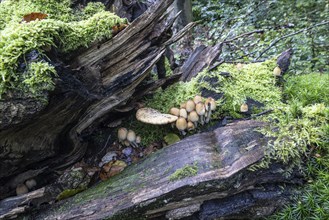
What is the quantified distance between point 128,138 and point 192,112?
2.66 feet

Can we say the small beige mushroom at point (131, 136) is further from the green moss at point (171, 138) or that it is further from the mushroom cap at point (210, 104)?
the mushroom cap at point (210, 104)

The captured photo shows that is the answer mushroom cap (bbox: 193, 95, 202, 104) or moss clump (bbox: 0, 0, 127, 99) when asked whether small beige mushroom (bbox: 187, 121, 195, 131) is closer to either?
mushroom cap (bbox: 193, 95, 202, 104)

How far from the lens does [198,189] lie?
2.86m

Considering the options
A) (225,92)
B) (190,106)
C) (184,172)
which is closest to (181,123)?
(190,106)

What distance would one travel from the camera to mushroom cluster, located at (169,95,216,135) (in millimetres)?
3533

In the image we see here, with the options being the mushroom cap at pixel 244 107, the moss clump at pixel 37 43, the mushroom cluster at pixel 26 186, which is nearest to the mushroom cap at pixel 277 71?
the mushroom cap at pixel 244 107

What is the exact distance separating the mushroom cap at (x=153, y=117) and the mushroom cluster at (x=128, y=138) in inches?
8.7

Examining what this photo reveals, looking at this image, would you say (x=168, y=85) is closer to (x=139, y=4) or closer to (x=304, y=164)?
(x=139, y=4)

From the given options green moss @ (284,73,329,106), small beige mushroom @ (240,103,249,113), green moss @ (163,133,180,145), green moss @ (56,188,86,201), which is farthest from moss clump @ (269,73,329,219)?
green moss @ (56,188,86,201)

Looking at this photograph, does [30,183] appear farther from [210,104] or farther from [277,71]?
[277,71]

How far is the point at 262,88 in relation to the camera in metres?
4.09

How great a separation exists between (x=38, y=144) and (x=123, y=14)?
2.17 metres

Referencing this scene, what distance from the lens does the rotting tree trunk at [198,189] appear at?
2865 millimetres

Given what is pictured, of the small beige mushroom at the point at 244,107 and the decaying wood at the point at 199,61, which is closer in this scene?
the small beige mushroom at the point at 244,107
